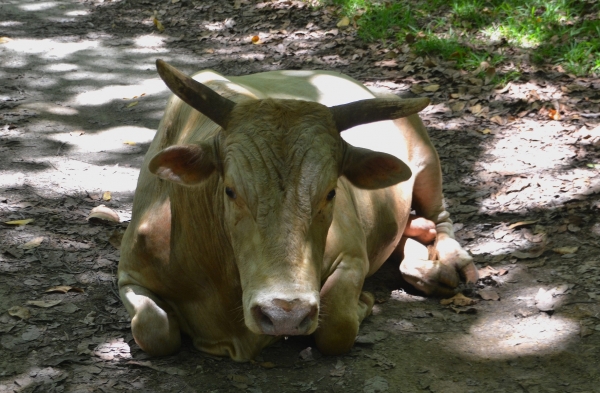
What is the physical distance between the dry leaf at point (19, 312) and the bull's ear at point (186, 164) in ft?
4.01

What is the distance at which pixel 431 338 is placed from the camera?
4070mm

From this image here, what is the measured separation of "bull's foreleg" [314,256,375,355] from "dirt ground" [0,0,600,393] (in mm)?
88

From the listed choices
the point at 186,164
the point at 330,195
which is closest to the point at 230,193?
the point at 186,164

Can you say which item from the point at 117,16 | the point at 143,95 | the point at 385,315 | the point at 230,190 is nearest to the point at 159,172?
the point at 230,190

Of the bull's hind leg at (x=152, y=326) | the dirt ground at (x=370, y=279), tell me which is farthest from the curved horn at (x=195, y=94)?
the dirt ground at (x=370, y=279)

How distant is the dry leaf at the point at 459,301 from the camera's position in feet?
14.7

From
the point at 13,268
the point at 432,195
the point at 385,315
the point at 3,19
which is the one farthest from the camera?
the point at 3,19

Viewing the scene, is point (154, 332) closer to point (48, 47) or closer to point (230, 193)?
point (230, 193)

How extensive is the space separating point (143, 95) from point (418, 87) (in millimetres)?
2525

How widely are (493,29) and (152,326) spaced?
17.7 ft

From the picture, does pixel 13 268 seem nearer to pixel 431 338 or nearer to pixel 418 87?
pixel 431 338

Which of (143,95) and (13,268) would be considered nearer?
(13,268)

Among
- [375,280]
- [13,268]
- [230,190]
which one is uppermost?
[230,190]

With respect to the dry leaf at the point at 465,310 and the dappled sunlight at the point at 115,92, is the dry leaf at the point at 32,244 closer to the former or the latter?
the dry leaf at the point at 465,310
